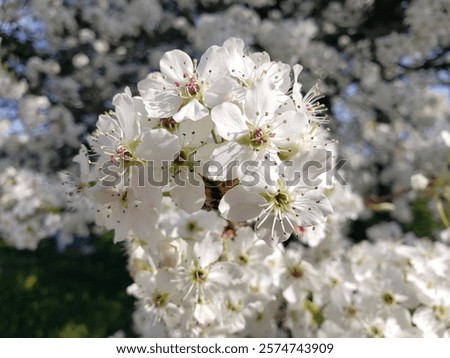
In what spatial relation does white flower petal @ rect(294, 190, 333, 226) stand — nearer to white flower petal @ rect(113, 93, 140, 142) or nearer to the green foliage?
white flower petal @ rect(113, 93, 140, 142)

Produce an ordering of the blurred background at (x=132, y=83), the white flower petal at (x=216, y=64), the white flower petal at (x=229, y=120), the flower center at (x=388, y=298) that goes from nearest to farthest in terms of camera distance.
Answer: the white flower petal at (x=229, y=120)
the white flower petal at (x=216, y=64)
the flower center at (x=388, y=298)
the blurred background at (x=132, y=83)

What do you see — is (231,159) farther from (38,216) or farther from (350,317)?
(38,216)

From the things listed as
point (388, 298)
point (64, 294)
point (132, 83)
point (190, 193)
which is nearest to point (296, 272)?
point (388, 298)

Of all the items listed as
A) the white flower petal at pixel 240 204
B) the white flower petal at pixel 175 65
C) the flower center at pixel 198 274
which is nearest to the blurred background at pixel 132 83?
the flower center at pixel 198 274

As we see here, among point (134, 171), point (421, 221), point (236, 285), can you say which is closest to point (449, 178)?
point (236, 285)

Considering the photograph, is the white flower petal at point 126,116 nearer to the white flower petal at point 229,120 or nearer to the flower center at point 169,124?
the flower center at point 169,124

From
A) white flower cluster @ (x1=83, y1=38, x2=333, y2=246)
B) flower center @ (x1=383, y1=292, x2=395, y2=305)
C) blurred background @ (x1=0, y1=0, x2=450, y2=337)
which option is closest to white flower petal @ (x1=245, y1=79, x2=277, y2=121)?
white flower cluster @ (x1=83, y1=38, x2=333, y2=246)
